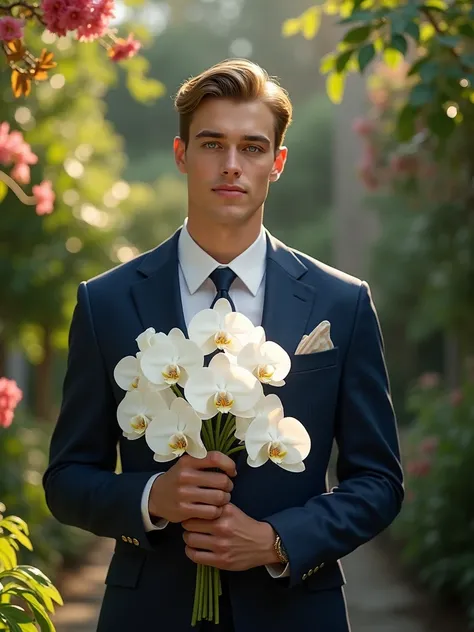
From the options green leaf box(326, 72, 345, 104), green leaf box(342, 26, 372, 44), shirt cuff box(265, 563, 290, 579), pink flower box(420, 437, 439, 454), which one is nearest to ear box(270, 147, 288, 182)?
shirt cuff box(265, 563, 290, 579)

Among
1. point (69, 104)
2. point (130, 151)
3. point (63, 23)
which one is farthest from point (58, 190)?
point (130, 151)

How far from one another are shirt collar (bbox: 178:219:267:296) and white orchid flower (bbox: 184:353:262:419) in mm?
428

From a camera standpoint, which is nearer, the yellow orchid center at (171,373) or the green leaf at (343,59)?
the yellow orchid center at (171,373)

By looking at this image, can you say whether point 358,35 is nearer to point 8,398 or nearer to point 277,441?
point 8,398

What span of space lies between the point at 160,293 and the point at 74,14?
0.78m

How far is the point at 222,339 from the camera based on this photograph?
2561mm

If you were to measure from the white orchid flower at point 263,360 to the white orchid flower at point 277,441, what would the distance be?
0.05 metres

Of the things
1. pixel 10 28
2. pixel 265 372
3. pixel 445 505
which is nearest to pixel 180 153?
pixel 10 28

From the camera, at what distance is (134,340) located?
286 cm

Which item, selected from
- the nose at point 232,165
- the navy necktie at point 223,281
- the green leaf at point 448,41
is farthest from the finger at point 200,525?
the green leaf at point 448,41

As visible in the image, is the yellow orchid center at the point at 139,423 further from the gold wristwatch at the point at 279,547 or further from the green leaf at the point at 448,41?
the green leaf at the point at 448,41

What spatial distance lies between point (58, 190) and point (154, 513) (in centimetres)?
570

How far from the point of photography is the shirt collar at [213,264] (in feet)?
9.52

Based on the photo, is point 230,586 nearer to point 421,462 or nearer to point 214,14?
point 421,462
